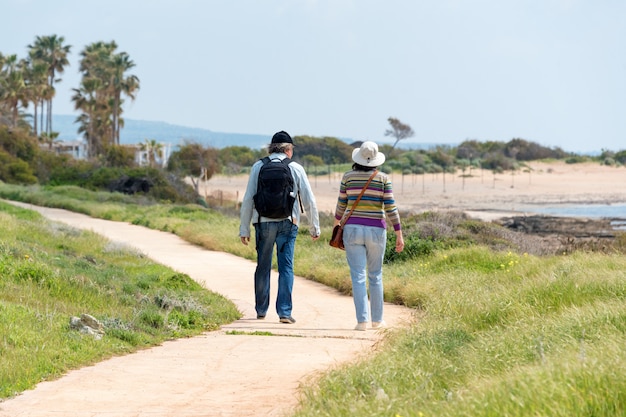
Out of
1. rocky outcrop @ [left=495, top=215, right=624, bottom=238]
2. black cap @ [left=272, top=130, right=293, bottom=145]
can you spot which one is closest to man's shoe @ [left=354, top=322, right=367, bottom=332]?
black cap @ [left=272, top=130, right=293, bottom=145]

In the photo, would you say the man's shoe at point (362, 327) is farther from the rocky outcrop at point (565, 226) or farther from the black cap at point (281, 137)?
the rocky outcrop at point (565, 226)

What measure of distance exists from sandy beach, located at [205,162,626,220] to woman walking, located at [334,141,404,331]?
120ft

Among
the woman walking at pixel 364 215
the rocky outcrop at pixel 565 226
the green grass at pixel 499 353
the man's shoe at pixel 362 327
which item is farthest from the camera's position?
the rocky outcrop at pixel 565 226

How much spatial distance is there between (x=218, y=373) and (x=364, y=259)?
3.06 m

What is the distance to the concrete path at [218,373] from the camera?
20.9ft

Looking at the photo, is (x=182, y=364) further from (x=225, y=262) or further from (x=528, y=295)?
(x=225, y=262)

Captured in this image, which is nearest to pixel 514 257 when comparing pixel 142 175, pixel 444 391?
pixel 444 391

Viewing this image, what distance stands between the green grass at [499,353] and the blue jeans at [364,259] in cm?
69

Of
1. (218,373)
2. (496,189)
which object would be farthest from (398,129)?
(218,373)

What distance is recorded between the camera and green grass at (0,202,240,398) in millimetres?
7629

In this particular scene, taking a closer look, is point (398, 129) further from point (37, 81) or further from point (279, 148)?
point (279, 148)

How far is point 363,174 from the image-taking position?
10133 millimetres

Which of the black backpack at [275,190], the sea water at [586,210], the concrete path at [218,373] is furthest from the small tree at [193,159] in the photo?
the black backpack at [275,190]

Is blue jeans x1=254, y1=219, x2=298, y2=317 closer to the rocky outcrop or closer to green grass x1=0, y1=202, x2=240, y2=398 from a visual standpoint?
green grass x1=0, y1=202, x2=240, y2=398
